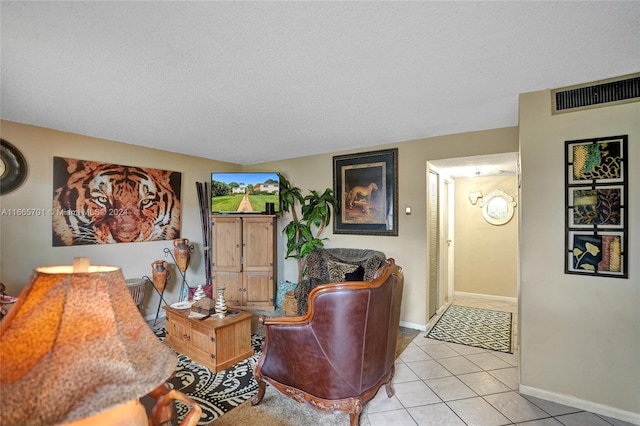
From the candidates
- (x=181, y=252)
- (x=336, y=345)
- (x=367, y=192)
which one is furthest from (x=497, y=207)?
(x=181, y=252)

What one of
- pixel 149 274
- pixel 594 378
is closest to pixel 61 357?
pixel 594 378

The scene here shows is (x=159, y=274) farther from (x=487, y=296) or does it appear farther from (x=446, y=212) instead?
(x=487, y=296)

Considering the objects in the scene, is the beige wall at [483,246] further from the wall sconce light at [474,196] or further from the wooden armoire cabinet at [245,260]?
the wooden armoire cabinet at [245,260]

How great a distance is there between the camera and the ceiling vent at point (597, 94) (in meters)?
2.12

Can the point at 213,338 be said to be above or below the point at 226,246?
below

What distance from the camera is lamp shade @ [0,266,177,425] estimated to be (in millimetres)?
617

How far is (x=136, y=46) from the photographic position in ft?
5.89

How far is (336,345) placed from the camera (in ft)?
5.97

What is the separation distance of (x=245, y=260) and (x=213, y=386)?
224 cm

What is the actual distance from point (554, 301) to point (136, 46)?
3.45 meters

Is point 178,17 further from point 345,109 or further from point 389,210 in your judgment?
point 389,210

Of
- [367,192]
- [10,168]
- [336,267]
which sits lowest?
[336,267]

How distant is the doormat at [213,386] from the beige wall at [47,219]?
5.85ft

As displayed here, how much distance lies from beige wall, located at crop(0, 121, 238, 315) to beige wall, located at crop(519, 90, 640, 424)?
4.46m
